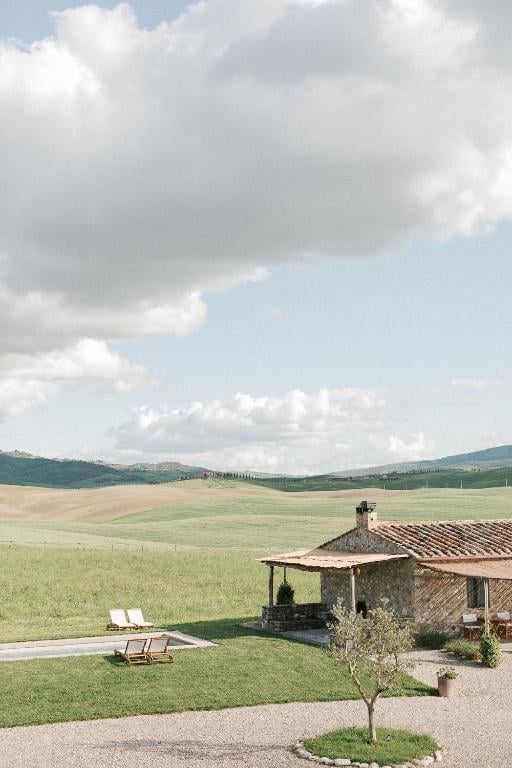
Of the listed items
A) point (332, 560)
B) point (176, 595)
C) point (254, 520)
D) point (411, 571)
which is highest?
point (332, 560)

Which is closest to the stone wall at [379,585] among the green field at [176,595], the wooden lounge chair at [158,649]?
the green field at [176,595]

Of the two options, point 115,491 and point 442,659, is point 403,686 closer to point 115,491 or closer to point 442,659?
point 442,659

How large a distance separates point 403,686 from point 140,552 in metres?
36.3

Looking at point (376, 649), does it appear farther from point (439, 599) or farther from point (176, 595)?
point (176, 595)

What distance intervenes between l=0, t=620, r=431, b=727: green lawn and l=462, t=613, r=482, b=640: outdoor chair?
18.4ft

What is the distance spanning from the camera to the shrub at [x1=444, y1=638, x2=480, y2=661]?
89.1 ft

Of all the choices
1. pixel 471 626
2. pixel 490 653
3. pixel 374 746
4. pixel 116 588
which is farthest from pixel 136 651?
pixel 116 588

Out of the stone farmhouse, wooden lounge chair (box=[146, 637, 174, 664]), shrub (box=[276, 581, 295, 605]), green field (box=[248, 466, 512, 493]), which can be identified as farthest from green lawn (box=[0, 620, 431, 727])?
green field (box=[248, 466, 512, 493])

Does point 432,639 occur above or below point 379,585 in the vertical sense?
below

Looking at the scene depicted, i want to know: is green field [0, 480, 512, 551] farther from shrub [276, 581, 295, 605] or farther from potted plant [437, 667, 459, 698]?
potted plant [437, 667, 459, 698]

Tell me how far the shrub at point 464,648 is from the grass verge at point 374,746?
9.91 meters

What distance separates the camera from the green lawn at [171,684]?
20.6 metres

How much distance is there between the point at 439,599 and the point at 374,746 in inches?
565

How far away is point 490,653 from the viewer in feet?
85.6
